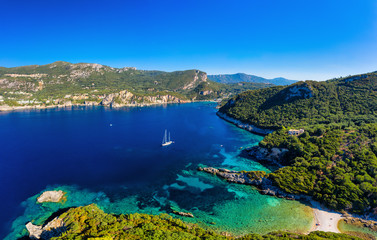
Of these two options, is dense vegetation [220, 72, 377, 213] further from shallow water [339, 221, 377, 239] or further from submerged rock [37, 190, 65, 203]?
submerged rock [37, 190, 65, 203]

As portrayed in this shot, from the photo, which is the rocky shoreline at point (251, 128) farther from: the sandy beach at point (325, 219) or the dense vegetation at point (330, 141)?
the sandy beach at point (325, 219)

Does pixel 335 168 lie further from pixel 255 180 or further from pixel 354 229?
pixel 255 180

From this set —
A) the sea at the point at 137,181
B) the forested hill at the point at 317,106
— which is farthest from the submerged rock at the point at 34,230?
the forested hill at the point at 317,106

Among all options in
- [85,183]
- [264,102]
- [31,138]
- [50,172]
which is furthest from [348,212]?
[31,138]

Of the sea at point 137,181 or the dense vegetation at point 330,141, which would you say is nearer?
the sea at point 137,181

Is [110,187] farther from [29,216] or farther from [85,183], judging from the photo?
[29,216]

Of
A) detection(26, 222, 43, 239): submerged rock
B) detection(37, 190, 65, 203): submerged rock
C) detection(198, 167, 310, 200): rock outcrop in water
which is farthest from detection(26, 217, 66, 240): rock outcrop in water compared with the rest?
detection(198, 167, 310, 200): rock outcrop in water
